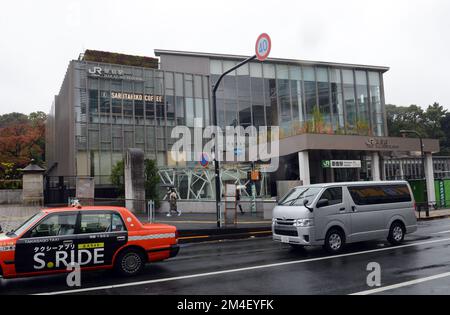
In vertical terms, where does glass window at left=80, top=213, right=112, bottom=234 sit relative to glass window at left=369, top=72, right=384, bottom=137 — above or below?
below

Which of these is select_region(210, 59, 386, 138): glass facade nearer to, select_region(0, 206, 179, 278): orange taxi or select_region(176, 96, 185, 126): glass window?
select_region(176, 96, 185, 126): glass window

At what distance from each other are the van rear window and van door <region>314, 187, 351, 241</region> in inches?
20.5

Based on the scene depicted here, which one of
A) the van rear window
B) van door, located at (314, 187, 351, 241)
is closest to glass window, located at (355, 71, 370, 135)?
the van rear window

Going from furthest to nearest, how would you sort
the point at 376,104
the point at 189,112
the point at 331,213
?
the point at 376,104 < the point at 189,112 < the point at 331,213

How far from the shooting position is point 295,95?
44375 millimetres

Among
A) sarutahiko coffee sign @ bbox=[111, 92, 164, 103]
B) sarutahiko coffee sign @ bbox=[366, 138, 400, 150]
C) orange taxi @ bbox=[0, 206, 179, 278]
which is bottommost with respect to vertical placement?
orange taxi @ bbox=[0, 206, 179, 278]

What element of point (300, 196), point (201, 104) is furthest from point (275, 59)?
point (300, 196)

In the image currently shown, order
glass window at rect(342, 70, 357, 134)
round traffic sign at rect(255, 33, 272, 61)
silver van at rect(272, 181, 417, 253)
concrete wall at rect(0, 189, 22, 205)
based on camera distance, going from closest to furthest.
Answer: silver van at rect(272, 181, 417, 253), round traffic sign at rect(255, 33, 272, 61), concrete wall at rect(0, 189, 22, 205), glass window at rect(342, 70, 357, 134)

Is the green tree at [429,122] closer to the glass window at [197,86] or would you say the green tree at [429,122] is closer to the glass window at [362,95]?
the glass window at [362,95]

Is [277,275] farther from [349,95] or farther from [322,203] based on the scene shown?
[349,95]

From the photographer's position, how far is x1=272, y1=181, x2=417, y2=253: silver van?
1109cm

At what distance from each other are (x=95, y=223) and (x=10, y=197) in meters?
21.3

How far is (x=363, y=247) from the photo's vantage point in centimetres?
1235
